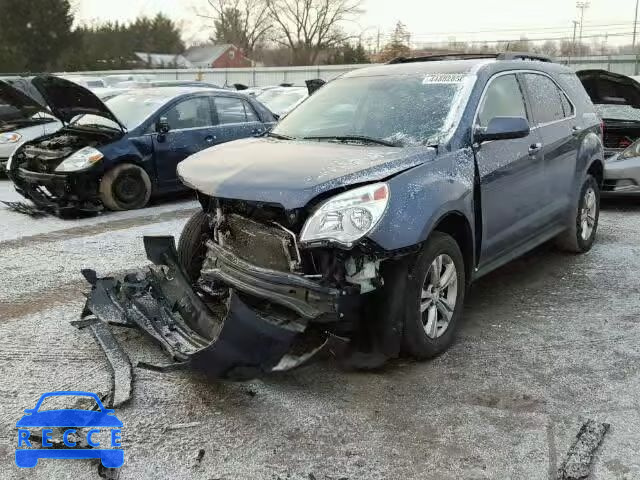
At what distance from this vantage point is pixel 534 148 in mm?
4684

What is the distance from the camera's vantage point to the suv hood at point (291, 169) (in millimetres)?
3236

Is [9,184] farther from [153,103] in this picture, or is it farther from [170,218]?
[170,218]

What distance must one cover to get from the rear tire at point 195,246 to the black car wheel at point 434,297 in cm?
161

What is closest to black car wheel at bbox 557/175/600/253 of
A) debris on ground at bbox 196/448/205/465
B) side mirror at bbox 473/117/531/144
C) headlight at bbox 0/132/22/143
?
side mirror at bbox 473/117/531/144

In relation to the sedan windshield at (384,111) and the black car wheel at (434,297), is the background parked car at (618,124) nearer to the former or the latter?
the sedan windshield at (384,111)

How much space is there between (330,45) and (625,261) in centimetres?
5222

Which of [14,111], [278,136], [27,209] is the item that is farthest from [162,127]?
[278,136]

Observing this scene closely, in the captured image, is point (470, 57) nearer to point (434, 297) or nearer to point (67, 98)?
point (434, 297)

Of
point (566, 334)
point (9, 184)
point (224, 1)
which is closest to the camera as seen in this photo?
point (566, 334)

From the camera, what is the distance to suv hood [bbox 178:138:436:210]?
3236 mm

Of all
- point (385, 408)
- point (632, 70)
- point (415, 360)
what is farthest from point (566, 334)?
point (632, 70)

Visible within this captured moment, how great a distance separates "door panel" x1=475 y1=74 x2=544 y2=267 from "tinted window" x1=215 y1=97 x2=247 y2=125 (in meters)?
5.33

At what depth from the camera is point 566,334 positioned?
13.6 feet

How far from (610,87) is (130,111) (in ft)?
21.9
